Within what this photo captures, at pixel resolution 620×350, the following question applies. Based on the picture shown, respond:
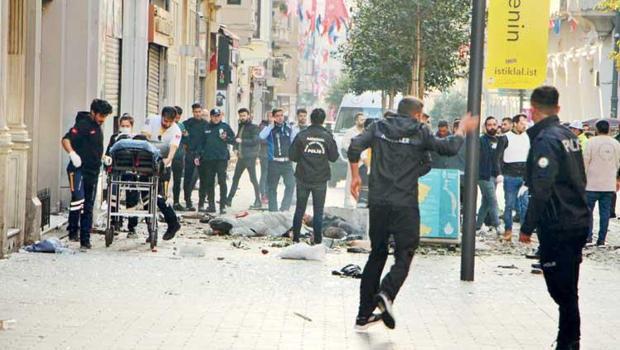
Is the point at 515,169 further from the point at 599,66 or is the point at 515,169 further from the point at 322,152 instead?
the point at 599,66

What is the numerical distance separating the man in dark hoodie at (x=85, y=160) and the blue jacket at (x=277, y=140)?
8704 millimetres

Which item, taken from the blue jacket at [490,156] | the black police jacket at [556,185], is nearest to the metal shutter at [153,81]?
the blue jacket at [490,156]

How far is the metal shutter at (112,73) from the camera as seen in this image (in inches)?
894

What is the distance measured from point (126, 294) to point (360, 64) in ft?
118

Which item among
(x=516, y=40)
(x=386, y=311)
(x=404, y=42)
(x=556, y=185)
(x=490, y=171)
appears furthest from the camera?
(x=404, y=42)

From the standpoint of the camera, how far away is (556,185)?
9234mm

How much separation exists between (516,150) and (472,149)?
662 cm

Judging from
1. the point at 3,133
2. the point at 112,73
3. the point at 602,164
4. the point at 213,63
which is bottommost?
the point at 602,164

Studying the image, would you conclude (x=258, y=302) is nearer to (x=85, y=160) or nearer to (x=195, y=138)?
(x=85, y=160)

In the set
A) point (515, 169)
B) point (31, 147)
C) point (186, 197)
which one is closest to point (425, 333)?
point (31, 147)

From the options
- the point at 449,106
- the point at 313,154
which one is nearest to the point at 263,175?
the point at 313,154

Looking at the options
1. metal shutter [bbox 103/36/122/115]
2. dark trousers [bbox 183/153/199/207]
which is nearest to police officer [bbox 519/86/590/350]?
metal shutter [bbox 103/36/122/115]

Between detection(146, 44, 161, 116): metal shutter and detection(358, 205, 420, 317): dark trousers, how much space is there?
61.4 ft

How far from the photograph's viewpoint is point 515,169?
811 inches
